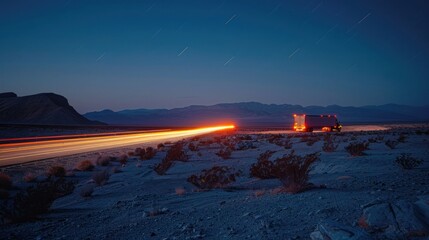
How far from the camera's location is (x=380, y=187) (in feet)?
27.2

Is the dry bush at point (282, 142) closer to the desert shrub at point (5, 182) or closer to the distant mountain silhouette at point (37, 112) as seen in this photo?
the desert shrub at point (5, 182)

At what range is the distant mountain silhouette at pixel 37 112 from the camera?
115531mm

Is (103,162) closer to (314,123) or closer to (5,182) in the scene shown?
(5,182)

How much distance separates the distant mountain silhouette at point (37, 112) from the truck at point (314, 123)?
86435 mm

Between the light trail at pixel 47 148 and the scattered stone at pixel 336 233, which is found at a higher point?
the scattered stone at pixel 336 233

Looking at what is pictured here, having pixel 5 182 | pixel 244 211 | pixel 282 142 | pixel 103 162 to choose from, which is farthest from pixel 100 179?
pixel 282 142

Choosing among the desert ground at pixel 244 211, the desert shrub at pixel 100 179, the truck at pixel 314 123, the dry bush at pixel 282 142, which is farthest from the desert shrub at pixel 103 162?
the truck at pixel 314 123

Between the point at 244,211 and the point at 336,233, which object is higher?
the point at 336,233

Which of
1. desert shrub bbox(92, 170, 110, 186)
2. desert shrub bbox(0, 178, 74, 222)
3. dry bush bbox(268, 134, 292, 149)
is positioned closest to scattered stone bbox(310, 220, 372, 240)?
desert shrub bbox(0, 178, 74, 222)

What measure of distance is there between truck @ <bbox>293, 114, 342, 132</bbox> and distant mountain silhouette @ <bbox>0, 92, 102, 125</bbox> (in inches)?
3403

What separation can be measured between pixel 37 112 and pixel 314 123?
10062 cm

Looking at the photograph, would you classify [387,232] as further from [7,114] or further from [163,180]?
[7,114]

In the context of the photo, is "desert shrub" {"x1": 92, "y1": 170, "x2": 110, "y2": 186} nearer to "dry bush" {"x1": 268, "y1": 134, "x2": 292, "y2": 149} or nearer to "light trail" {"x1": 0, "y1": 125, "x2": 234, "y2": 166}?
"light trail" {"x1": 0, "y1": 125, "x2": 234, "y2": 166}

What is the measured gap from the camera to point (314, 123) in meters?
53.4
